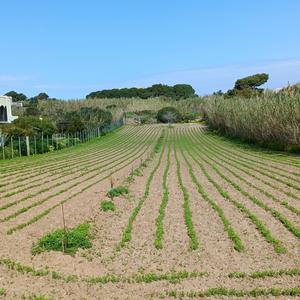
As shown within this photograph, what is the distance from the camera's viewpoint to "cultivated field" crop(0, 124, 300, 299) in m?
6.36

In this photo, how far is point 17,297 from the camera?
5.93 meters

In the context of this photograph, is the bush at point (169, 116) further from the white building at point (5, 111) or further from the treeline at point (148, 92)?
the treeline at point (148, 92)

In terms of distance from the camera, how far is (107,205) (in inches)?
442

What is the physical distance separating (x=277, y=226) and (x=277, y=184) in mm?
5890

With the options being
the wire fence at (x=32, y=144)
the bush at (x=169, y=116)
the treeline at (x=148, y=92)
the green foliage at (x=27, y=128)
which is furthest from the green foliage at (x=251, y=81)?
the green foliage at (x=27, y=128)

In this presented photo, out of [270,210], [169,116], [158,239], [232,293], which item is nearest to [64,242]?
[158,239]

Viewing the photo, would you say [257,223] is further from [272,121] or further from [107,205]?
[272,121]

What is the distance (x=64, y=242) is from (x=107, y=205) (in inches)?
130

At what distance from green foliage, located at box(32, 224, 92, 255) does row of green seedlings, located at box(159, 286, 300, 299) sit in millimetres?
2262

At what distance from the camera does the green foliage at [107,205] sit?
36.2 ft

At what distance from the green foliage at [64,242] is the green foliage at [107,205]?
240 centimetres

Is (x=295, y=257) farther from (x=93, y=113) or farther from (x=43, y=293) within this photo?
(x=93, y=113)

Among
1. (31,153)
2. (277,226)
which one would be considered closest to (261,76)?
(31,153)

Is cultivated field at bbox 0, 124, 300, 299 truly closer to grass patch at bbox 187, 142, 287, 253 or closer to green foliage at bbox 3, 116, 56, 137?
grass patch at bbox 187, 142, 287, 253
